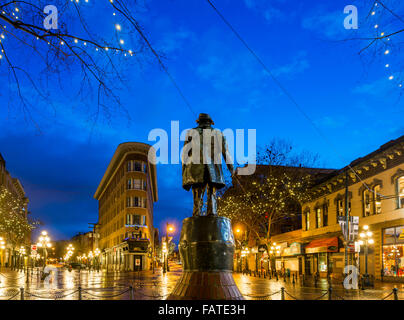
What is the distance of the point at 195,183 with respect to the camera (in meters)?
10.3

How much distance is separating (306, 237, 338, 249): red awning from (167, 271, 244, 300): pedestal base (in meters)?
25.0

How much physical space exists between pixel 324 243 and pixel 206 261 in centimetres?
2690

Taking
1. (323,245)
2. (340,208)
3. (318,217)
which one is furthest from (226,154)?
(318,217)

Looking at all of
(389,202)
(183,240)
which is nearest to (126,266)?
(389,202)

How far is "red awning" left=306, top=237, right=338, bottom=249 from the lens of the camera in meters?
32.2

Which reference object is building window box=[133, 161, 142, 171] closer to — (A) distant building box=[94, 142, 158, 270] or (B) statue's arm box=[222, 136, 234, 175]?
A: (A) distant building box=[94, 142, 158, 270]

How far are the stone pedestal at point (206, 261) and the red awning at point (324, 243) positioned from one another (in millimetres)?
24726

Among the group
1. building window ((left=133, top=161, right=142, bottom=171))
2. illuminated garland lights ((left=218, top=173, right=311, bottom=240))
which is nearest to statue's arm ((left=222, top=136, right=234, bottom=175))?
illuminated garland lights ((left=218, top=173, right=311, bottom=240))

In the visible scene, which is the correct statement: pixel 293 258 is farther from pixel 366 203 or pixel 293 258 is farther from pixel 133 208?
pixel 133 208

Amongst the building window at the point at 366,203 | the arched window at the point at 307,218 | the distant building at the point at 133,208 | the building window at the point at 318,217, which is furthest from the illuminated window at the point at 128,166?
the building window at the point at 366,203

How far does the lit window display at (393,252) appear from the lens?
81.7 ft

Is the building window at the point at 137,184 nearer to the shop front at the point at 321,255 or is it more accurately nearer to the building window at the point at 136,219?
the building window at the point at 136,219

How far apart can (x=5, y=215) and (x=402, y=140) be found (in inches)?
1633
